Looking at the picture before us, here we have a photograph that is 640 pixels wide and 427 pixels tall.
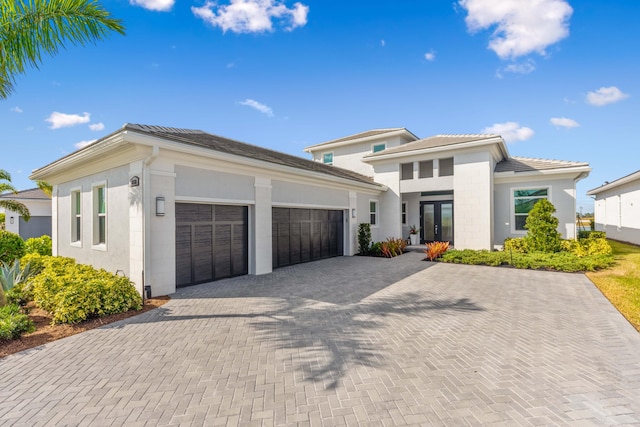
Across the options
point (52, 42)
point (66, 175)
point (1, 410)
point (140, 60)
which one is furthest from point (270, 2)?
point (1, 410)

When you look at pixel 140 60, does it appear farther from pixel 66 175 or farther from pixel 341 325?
pixel 341 325

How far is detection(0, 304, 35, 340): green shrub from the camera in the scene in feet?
15.8

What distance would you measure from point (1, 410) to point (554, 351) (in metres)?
7.23

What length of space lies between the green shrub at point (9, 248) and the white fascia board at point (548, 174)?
74.5ft

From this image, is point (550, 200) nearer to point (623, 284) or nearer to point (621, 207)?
point (623, 284)

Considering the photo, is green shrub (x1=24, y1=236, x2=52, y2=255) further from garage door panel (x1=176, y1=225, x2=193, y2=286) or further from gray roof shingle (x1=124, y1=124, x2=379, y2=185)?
garage door panel (x1=176, y1=225, x2=193, y2=286)

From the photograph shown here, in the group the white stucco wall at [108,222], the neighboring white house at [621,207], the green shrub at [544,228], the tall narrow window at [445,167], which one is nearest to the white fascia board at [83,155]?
the white stucco wall at [108,222]

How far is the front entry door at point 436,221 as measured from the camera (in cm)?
1788

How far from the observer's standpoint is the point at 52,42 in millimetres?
6258

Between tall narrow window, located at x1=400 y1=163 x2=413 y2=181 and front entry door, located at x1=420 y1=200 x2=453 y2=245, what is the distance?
317 centimetres

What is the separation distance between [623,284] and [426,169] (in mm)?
9432

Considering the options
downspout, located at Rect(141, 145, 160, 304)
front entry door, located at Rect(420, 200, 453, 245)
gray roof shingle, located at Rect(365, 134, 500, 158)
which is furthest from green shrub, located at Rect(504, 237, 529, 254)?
downspout, located at Rect(141, 145, 160, 304)

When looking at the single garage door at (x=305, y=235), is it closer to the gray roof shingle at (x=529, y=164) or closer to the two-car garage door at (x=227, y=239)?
the two-car garage door at (x=227, y=239)

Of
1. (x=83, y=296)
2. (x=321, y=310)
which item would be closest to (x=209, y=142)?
(x=83, y=296)
